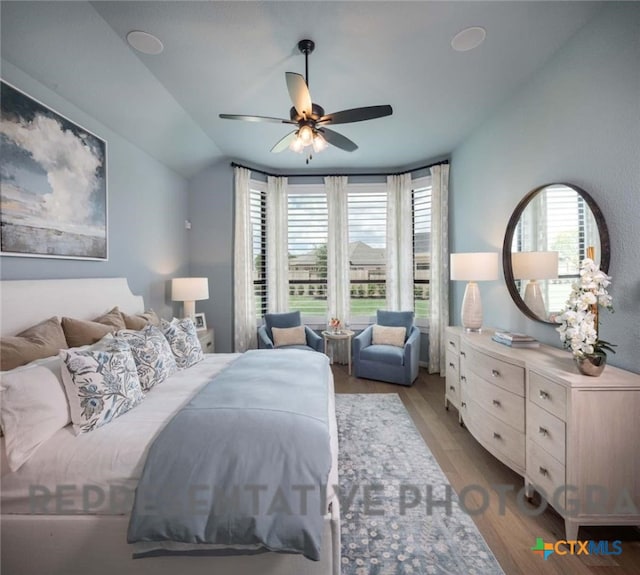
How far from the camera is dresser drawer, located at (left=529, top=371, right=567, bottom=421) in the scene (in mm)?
1590

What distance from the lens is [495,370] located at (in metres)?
2.14

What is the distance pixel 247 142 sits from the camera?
3727 millimetres

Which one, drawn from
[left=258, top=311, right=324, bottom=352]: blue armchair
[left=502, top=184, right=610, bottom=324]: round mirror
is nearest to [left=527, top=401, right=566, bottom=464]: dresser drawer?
[left=502, top=184, right=610, bottom=324]: round mirror

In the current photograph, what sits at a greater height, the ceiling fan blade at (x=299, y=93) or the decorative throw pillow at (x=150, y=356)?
the ceiling fan blade at (x=299, y=93)

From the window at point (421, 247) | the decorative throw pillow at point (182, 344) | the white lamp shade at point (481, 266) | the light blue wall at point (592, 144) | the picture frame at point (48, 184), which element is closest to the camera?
the light blue wall at point (592, 144)

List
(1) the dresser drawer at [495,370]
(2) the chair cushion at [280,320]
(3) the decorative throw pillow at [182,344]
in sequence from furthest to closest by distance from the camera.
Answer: (2) the chair cushion at [280,320]
(3) the decorative throw pillow at [182,344]
(1) the dresser drawer at [495,370]

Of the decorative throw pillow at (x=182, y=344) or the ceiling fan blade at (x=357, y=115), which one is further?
the decorative throw pillow at (x=182, y=344)

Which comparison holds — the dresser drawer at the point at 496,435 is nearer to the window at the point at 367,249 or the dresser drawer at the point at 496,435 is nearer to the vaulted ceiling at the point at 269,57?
the window at the point at 367,249

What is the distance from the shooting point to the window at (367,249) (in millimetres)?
4664

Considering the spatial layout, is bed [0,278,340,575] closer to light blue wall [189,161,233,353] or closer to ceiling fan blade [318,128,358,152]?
ceiling fan blade [318,128,358,152]

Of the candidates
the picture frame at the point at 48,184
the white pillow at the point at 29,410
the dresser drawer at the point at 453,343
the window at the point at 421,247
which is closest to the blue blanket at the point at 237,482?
the white pillow at the point at 29,410

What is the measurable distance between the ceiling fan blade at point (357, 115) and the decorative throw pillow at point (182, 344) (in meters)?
2.00

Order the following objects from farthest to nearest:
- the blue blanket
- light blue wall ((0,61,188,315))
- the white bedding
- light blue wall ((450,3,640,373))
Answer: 1. light blue wall ((0,61,188,315))
2. light blue wall ((450,3,640,373))
3. the white bedding
4. the blue blanket

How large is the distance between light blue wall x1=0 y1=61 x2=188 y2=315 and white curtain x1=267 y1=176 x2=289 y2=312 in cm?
121
